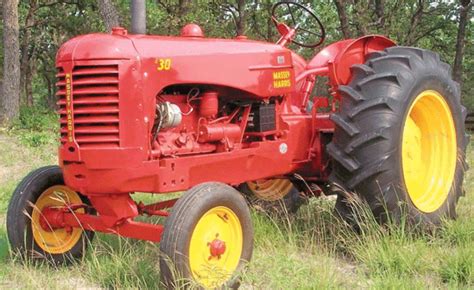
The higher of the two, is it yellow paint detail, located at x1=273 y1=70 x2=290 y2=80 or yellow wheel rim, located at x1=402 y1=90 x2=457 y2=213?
yellow paint detail, located at x1=273 y1=70 x2=290 y2=80

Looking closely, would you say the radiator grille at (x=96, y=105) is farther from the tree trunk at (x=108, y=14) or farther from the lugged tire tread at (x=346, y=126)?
the tree trunk at (x=108, y=14)

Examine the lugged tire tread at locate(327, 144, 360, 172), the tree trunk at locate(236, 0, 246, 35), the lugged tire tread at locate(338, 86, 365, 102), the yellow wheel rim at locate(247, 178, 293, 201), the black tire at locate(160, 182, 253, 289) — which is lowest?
the yellow wheel rim at locate(247, 178, 293, 201)

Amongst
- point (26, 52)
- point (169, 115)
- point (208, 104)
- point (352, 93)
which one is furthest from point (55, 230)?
point (26, 52)

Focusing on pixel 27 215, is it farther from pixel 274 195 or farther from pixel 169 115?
pixel 274 195

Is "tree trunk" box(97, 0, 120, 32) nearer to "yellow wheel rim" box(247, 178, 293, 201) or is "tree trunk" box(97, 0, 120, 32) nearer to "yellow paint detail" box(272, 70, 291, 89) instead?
"yellow wheel rim" box(247, 178, 293, 201)

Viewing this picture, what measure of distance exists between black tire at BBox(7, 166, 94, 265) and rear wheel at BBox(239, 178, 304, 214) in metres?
1.83

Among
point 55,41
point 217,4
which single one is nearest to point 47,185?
point 217,4

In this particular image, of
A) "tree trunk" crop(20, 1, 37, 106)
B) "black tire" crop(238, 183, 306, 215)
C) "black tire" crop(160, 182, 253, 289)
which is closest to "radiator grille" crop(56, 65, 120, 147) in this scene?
"black tire" crop(160, 182, 253, 289)

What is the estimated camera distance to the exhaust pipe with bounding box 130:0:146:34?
13.3 feet

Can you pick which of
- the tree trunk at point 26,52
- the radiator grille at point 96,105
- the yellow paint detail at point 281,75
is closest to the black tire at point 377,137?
the yellow paint detail at point 281,75

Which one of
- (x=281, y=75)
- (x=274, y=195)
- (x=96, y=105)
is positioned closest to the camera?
(x=96, y=105)

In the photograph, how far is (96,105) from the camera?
3.23 m

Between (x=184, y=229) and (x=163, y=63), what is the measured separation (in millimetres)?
1011

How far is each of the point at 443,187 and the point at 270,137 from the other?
1.56 meters
